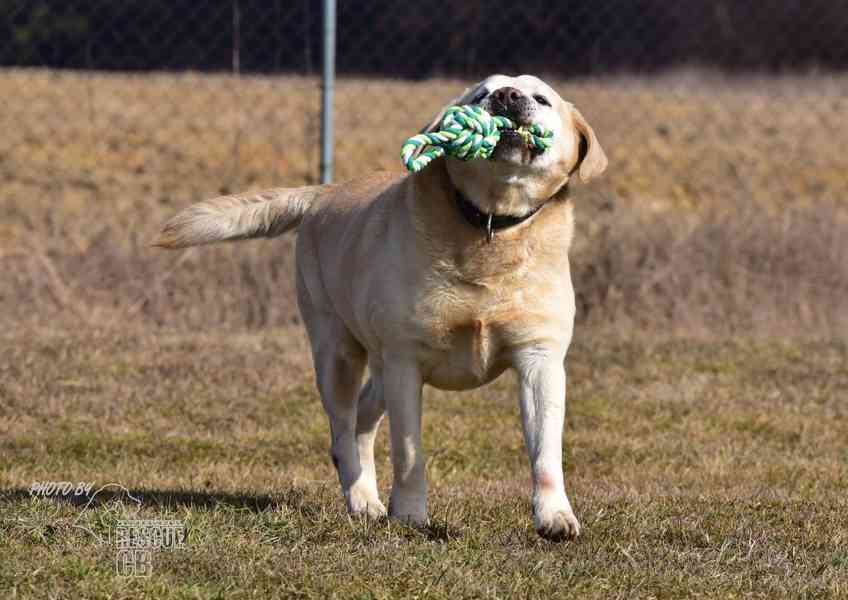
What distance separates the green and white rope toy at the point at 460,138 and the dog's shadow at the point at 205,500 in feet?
3.24

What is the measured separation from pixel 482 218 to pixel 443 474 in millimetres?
1557

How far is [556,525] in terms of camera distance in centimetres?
390

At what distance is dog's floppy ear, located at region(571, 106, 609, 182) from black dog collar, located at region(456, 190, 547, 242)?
250mm

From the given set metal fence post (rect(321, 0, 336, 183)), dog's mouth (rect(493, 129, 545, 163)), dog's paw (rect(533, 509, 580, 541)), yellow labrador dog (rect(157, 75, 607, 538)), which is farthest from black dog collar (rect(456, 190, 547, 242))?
metal fence post (rect(321, 0, 336, 183))

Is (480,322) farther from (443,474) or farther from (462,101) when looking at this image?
(443,474)

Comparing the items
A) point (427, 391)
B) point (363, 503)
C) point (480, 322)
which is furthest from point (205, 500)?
point (427, 391)

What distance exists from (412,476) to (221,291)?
4.16 metres

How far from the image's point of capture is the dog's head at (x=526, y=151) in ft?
13.4

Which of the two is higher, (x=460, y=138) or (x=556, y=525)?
(x=460, y=138)

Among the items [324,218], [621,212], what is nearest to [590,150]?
[324,218]

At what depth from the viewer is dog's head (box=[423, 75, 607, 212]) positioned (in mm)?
4094

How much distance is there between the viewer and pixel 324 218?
16.1 ft

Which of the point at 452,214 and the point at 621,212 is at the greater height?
the point at 452,214

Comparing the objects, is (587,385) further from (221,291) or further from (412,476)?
Result: (412,476)
